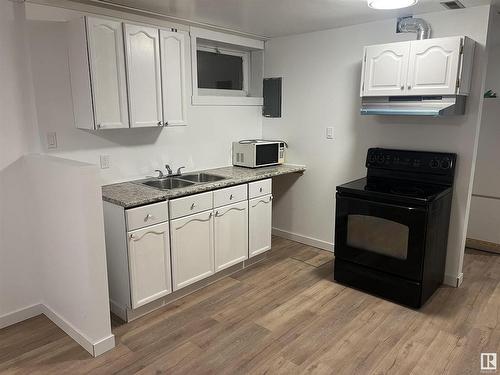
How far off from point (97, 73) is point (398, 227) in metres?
2.36

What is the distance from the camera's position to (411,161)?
3.09 meters

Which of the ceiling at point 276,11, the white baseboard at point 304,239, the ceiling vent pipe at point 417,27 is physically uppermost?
the ceiling at point 276,11

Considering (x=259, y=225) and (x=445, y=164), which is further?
(x=259, y=225)

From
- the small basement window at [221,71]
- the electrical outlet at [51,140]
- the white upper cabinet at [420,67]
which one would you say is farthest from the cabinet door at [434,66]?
the electrical outlet at [51,140]

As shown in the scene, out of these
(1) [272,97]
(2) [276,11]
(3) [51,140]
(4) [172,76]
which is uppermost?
(2) [276,11]

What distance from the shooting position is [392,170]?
3225 mm

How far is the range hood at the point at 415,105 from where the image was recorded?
2652mm

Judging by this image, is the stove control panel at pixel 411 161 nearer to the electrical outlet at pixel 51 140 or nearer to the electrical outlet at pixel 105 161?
the electrical outlet at pixel 105 161

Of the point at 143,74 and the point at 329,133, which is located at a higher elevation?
the point at 143,74

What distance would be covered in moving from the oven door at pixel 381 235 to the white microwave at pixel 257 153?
3.17ft

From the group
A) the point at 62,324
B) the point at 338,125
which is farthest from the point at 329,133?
the point at 62,324

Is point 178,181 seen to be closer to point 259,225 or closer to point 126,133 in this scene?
point 126,133

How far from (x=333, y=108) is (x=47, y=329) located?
2.97m

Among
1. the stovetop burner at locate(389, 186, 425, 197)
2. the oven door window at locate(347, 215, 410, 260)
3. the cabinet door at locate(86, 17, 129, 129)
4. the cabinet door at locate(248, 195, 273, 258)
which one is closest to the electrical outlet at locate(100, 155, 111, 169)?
the cabinet door at locate(86, 17, 129, 129)
